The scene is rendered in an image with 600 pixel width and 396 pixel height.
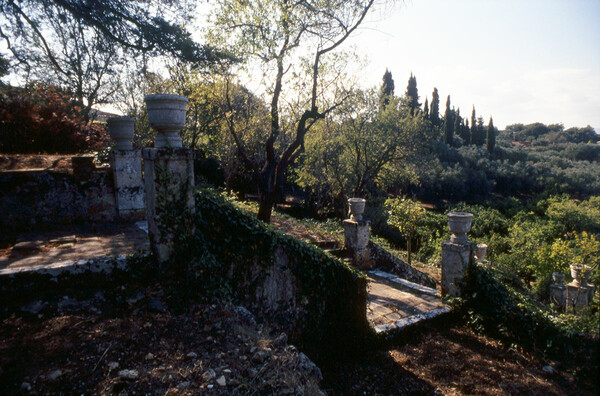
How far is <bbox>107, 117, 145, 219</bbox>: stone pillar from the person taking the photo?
5.41 meters

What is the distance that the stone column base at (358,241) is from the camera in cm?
866

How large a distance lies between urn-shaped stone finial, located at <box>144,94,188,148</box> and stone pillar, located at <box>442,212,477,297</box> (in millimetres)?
4672

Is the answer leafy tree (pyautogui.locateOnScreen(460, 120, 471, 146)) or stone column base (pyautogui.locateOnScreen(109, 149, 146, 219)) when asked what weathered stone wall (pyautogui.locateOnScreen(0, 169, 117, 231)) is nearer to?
stone column base (pyautogui.locateOnScreen(109, 149, 146, 219))

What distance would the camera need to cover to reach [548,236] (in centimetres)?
2150

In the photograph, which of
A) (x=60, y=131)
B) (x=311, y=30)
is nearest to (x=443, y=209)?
(x=311, y=30)

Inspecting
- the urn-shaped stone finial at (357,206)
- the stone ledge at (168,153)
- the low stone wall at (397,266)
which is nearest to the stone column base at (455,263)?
the low stone wall at (397,266)

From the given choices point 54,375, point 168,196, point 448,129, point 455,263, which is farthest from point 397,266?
point 448,129

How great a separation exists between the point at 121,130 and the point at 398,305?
5677 millimetres

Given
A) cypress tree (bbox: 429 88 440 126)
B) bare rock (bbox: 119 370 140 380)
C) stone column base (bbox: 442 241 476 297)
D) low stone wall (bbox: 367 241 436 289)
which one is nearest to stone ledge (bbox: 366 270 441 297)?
low stone wall (bbox: 367 241 436 289)

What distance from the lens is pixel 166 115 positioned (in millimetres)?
3514

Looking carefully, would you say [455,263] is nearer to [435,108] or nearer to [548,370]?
[548,370]

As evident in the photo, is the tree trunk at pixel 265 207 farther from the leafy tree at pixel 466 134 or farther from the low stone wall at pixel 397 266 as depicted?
the leafy tree at pixel 466 134

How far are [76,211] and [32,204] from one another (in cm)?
55

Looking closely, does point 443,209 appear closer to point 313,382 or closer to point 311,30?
point 311,30
